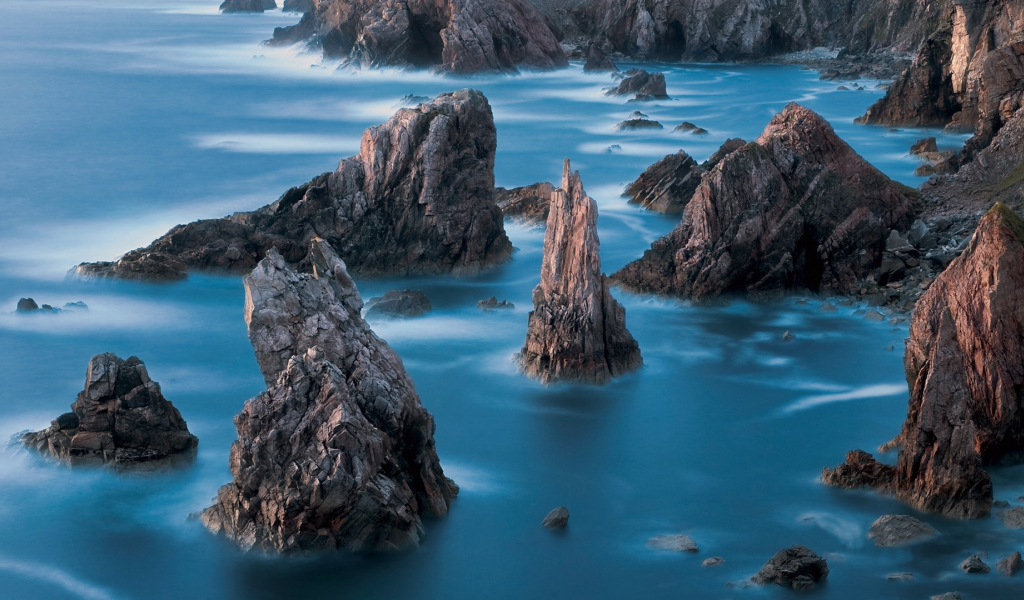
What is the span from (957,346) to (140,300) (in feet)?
70.1

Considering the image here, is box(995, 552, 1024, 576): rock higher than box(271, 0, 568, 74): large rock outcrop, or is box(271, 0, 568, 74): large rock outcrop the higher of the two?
box(271, 0, 568, 74): large rock outcrop

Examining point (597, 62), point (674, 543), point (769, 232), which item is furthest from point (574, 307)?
point (597, 62)

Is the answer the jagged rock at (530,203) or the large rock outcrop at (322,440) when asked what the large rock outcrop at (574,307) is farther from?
the jagged rock at (530,203)

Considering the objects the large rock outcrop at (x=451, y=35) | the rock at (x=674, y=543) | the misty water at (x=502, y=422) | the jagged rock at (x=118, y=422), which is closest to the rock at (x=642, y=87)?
the large rock outcrop at (x=451, y=35)

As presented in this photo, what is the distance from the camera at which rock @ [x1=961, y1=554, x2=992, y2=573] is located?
1520cm

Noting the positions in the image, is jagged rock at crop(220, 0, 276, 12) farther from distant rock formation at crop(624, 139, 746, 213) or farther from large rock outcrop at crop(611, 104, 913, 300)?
large rock outcrop at crop(611, 104, 913, 300)

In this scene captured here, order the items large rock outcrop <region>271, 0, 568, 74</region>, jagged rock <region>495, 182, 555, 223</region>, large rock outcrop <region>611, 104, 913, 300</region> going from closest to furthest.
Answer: large rock outcrop <region>611, 104, 913, 300</region> < jagged rock <region>495, 182, 555, 223</region> < large rock outcrop <region>271, 0, 568, 74</region>

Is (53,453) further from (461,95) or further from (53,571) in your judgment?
(461,95)

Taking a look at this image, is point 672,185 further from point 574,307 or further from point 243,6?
point 243,6

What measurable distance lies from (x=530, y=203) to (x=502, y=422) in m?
15.0

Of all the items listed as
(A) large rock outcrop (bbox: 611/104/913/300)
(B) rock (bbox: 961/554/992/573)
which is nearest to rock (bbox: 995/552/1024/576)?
(B) rock (bbox: 961/554/992/573)

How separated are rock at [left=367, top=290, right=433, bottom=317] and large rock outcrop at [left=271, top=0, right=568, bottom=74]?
1913 inches

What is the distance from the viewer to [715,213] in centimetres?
2741

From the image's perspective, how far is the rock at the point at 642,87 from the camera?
65.1m
